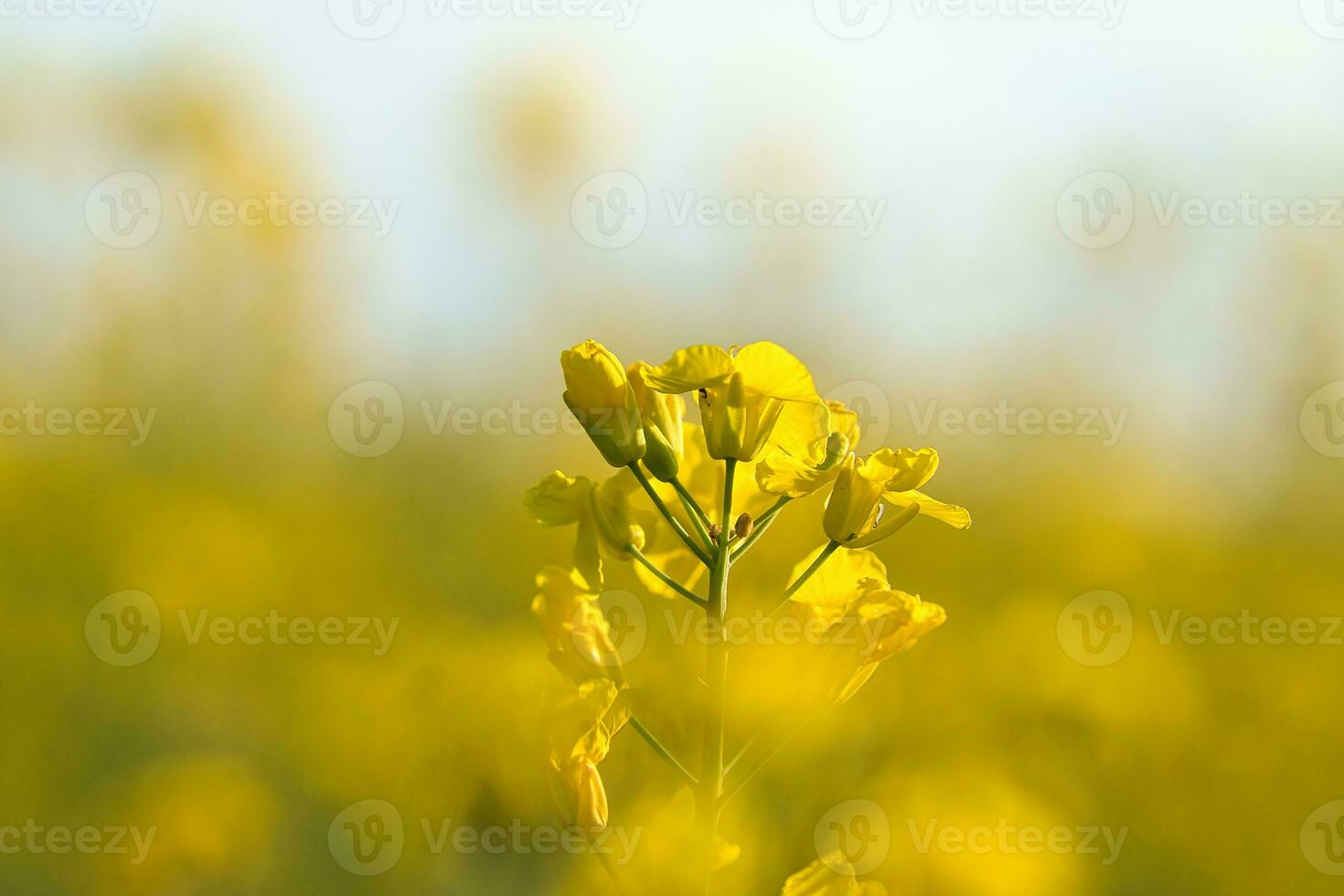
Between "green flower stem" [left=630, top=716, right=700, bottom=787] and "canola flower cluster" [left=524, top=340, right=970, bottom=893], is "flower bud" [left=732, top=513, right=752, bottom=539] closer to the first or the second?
"canola flower cluster" [left=524, top=340, right=970, bottom=893]

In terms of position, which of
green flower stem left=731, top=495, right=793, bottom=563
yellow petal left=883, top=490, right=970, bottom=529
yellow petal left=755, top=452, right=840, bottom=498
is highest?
yellow petal left=755, top=452, right=840, bottom=498

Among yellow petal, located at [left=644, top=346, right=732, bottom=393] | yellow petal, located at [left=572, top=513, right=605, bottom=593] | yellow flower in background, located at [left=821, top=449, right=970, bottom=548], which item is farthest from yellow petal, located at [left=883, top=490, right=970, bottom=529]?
yellow petal, located at [left=572, top=513, right=605, bottom=593]

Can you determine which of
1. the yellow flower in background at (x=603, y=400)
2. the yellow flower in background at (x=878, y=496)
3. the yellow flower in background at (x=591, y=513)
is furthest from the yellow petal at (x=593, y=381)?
the yellow flower in background at (x=878, y=496)

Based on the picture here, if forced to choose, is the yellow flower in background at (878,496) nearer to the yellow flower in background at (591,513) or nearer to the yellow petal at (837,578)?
the yellow petal at (837,578)

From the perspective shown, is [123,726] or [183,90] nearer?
[123,726]

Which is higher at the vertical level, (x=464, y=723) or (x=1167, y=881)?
(x=464, y=723)

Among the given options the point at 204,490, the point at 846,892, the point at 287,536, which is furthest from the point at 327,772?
the point at 846,892

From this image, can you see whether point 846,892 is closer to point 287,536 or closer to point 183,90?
point 287,536
